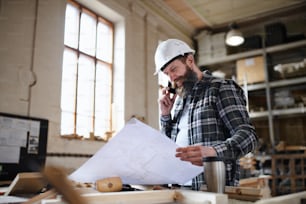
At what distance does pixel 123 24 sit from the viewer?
455 centimetres

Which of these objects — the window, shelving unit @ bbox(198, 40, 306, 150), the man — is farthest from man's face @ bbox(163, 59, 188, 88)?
shelving unit @ bbox(198, 40, 306, 150)

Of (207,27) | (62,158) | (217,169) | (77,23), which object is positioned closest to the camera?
(217,169)

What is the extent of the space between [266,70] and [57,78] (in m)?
3.94

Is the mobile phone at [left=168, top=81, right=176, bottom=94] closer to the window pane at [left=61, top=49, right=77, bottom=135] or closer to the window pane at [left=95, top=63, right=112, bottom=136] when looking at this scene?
the window pane at [left=61, top=49, right=77, bottom=135]

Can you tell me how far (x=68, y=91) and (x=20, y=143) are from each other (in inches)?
41.5

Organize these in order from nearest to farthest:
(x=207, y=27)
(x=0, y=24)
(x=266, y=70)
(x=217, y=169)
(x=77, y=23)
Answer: (x=217, y=169) → (x=0, y=24) → (x=77, y=23) → (x=266, y=70) → (x=207, y=27)

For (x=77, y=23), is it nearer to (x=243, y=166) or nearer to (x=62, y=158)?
(x=62, y=158)

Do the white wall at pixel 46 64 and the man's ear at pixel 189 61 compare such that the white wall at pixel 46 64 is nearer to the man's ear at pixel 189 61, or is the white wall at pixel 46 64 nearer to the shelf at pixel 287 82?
the man's ear at pixel 189 61

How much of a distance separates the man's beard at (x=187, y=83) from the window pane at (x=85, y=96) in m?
2.62

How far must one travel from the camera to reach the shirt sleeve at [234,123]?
40.4 inches

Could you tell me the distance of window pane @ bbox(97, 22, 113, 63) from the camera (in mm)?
4387

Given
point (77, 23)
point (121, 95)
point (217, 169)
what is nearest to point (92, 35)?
point (77, 23)

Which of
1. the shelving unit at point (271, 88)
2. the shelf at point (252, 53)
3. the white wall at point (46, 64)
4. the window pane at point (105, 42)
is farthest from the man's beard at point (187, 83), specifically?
the shelf at point (252, 53)

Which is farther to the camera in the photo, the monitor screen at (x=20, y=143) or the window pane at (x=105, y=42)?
the window pane at (x=105, y=42)
